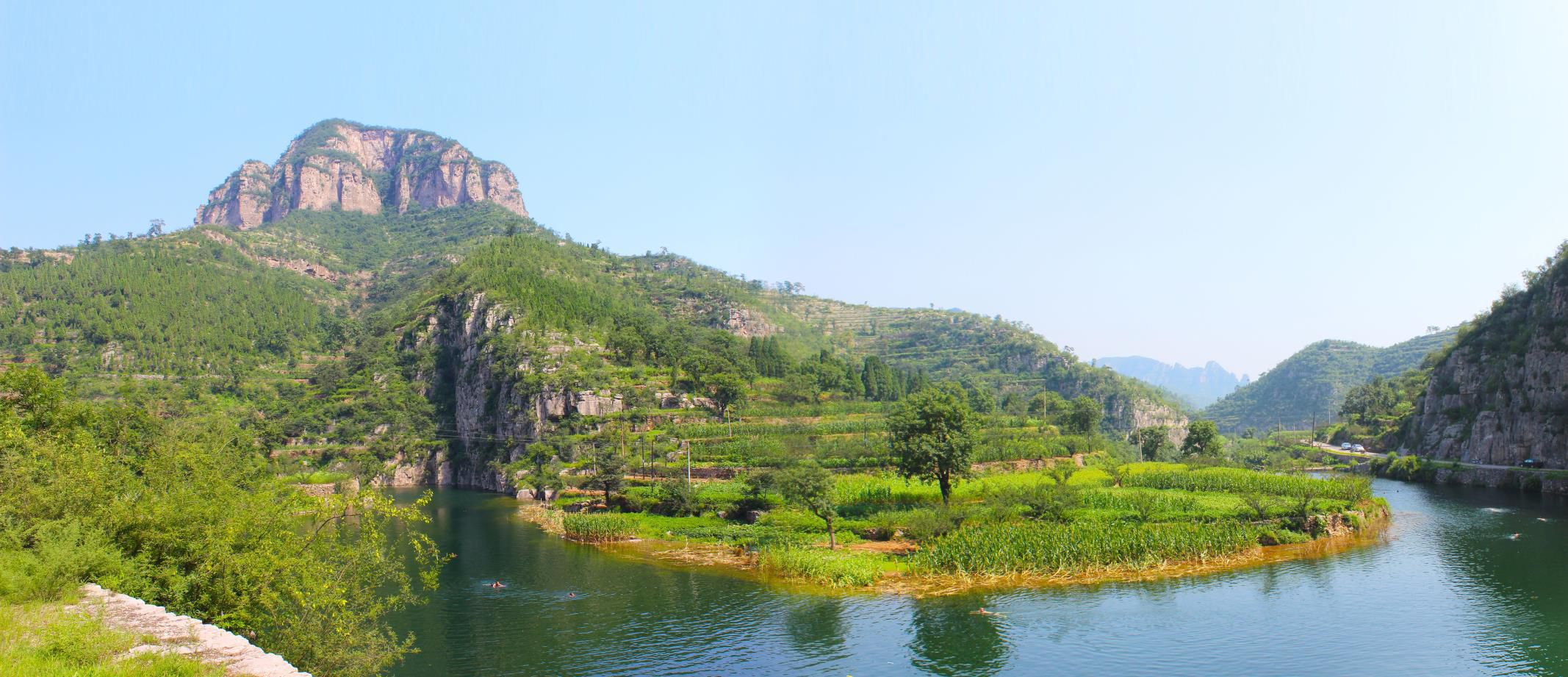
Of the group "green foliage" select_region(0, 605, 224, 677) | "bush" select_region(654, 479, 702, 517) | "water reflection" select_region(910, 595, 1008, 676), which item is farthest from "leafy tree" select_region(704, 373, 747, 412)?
"green foliage" select_region(0, 605, 224, 677)

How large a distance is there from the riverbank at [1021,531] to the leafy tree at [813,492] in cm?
142

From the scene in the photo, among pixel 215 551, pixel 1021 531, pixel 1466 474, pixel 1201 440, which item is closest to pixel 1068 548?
pixel 1021 531

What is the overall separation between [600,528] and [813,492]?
13924 mm

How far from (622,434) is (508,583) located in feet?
104

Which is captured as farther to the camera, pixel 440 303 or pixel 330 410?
pixel 440 303

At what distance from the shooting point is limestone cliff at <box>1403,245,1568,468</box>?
63.2 metres

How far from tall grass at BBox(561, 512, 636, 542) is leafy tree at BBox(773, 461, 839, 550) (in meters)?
11.0

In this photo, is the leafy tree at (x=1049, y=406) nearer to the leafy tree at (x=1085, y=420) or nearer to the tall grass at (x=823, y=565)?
the leafy tree at (x=1085, y=420)

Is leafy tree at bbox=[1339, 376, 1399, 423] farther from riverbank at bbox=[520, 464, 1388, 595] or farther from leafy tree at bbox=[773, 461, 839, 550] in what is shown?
leafy tree at bbox=[773, 461, 839, 550]

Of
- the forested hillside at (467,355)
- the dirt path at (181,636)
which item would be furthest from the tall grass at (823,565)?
the forested hillside at (467,355)

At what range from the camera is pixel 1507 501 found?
55562 mm

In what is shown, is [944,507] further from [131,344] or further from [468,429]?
[131,344]

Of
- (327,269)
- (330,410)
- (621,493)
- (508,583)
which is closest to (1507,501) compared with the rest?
(621,493)

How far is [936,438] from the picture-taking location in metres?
44.3
